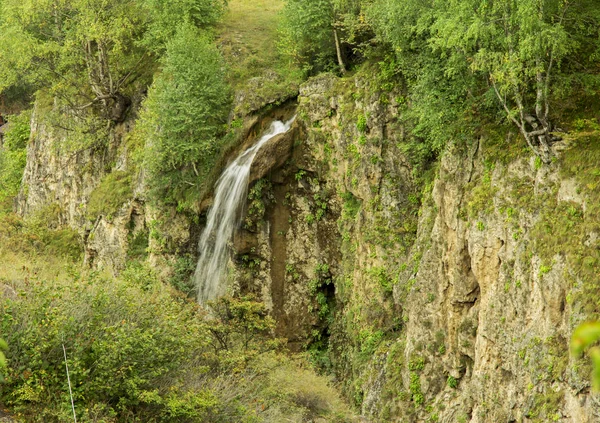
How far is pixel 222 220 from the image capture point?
2755 cm

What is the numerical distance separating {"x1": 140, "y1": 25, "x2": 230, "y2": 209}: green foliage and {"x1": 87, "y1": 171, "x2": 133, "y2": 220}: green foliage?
11.4 ft

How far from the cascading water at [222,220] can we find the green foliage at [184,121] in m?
1.28

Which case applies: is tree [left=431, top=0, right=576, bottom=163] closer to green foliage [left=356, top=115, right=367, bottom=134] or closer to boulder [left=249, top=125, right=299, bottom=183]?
green foliage [left=356, top=115, right=367, bottom=134]

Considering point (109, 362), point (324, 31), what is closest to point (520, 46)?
point (109, 362)

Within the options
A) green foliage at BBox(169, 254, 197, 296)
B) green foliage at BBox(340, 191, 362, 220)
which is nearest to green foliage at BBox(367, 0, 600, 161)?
green foliage at BBox(340, 191, 362, 220)

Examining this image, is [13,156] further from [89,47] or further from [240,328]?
[240,328]

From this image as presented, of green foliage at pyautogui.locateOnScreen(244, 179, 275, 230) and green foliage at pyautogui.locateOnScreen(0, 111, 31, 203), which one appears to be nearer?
green foliage at pyautogui.locateOnScreen(244, 179, 275, 230)

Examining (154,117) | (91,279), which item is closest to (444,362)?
(91,279)

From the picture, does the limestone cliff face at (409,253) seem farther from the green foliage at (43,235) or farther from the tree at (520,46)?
the green foliage at (43,235)

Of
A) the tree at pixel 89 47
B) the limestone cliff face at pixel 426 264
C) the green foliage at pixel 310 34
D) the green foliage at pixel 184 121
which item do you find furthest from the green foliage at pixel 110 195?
the green foliage at pixel 310 34

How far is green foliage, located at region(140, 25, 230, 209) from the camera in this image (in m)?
28.0

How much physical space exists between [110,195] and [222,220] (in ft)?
26.8

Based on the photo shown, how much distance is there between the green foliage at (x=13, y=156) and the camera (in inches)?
1810

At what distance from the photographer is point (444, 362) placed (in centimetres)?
1812
